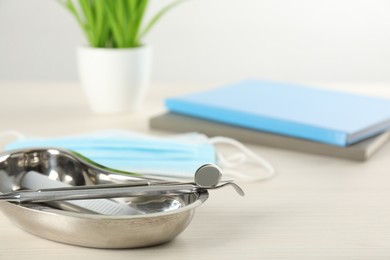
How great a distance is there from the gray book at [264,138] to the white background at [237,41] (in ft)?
5.11

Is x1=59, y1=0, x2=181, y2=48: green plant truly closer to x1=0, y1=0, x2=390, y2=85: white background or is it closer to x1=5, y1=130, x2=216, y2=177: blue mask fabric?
x1=5, y1=130, x2=216, y2=177: blue mask fabric

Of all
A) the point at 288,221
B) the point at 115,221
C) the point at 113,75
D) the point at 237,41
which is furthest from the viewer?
the point at 237,41

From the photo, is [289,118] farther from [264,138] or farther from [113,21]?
[113,21]

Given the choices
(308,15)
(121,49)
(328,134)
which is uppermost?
(308,15)

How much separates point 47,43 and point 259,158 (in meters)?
1.85

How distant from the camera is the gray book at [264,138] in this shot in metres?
1.03

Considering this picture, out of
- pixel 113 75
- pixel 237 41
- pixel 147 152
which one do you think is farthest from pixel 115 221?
pixel 237 41

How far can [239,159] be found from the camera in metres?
1.04

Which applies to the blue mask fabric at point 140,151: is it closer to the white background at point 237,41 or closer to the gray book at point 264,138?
the gray book at point 264,138

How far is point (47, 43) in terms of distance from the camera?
2736 mm

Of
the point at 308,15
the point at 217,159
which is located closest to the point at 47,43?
the point at 308,15

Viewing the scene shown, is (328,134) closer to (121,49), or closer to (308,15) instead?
(121,49)

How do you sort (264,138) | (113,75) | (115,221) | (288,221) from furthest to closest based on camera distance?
(113,75) < (264,138) < (288,221) < (115,221)

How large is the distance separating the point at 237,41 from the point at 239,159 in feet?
5.94
